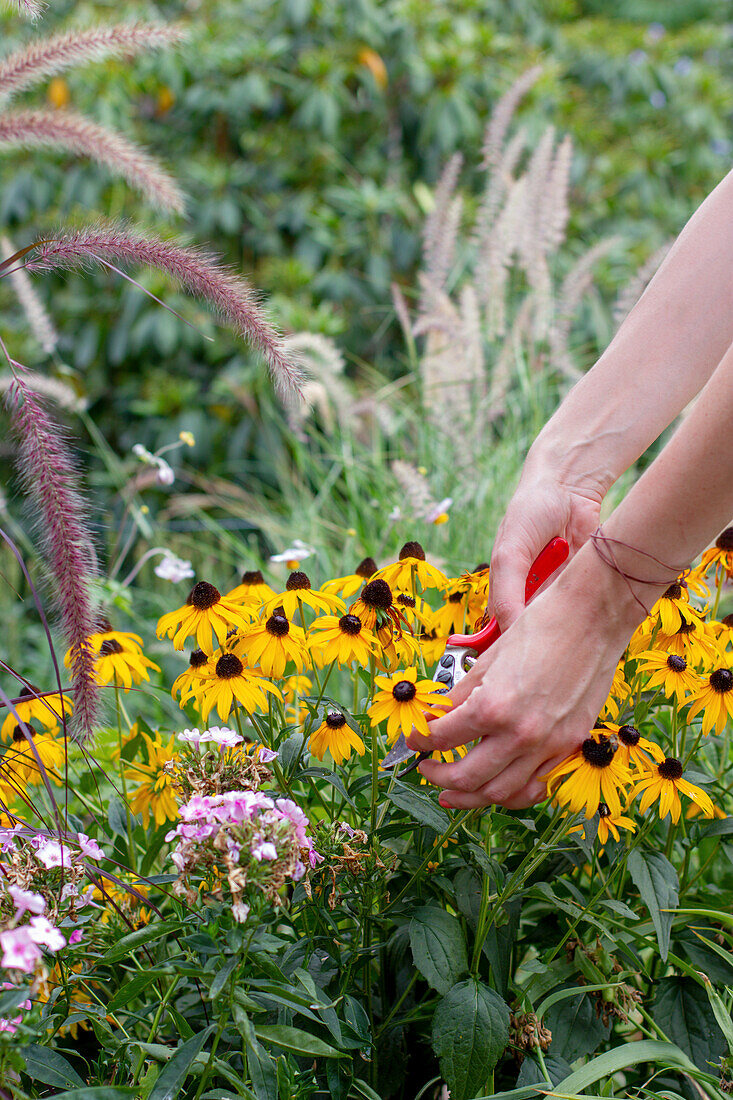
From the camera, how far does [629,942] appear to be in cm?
98

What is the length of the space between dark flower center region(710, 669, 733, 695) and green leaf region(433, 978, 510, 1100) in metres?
0.37

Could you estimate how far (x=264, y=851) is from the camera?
62 cm

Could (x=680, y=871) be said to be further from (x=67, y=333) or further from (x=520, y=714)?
(x=67, y=333)

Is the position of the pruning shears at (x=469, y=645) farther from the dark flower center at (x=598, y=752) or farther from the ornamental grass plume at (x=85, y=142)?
the ornamental grass plume at (x=85, y=142)

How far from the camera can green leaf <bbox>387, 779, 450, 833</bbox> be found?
0.79 m

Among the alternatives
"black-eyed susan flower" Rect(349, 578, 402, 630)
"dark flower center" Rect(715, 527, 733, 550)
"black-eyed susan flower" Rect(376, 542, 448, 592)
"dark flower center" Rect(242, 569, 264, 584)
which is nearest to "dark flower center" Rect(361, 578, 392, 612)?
"black-eyed susan flower" Rect(349, 578, 402, 630)

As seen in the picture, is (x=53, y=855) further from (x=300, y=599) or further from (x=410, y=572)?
(x=410, y=572)

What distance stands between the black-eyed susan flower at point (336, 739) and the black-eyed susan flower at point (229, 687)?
0.06 m

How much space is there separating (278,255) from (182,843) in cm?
331

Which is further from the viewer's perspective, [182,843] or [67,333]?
[67,333]

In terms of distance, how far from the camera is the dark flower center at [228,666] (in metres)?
0.84

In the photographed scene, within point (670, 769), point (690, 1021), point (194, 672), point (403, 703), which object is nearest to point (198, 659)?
point (194, 672)

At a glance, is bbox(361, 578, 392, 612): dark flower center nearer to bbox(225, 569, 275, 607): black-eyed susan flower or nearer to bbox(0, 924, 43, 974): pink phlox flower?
bbox(225, 569, 275, 607): black-eyed susan flower

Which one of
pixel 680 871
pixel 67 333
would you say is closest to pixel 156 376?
pixel 67 333
